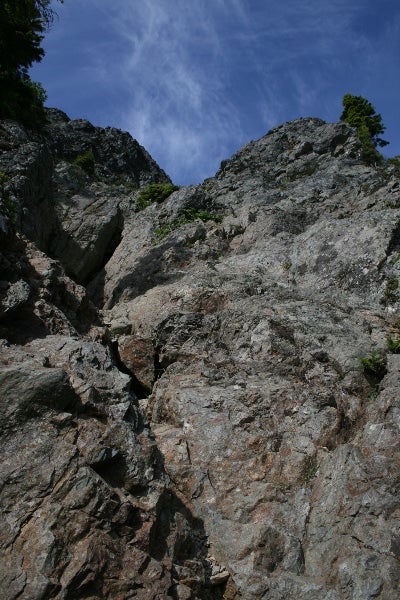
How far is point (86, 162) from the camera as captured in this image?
38750 millimetres

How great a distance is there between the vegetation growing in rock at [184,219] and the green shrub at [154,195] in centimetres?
403

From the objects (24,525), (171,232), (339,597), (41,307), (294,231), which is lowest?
(24,525)

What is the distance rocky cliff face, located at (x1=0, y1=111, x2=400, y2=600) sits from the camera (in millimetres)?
7652

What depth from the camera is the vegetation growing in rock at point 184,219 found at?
981 inches

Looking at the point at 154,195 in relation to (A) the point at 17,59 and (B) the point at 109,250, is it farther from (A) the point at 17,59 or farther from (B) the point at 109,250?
(A) the point at 17,59

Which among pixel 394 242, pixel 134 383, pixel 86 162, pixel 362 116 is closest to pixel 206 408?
pixel 134 383

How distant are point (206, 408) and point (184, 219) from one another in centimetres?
1535

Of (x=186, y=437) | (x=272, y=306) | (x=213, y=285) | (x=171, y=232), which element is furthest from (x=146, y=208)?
(x=186, y=437)

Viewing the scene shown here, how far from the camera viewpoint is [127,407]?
383 inches

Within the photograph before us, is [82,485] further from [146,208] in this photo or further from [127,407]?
[146,208]

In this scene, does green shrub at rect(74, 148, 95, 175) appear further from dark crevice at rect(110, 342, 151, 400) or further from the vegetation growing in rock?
dark crevice at rect(110, 342, 151, 400)

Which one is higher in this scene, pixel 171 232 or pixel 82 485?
pixel 171 232

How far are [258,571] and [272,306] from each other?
27.7 feet

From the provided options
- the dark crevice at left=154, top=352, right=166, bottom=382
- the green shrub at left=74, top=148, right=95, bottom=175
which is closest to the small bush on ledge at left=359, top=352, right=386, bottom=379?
the dark crevice at left=154, top=352, right=166, bottom=382
